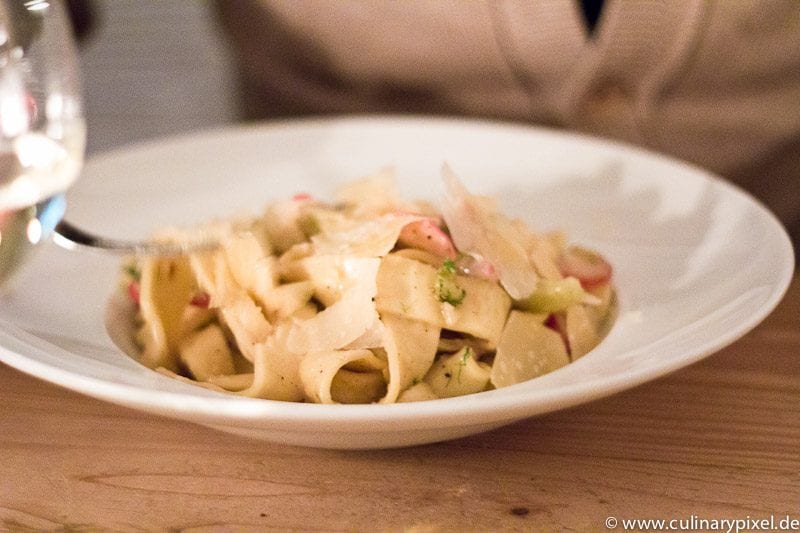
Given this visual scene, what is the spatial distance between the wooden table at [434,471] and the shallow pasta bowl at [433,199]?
4cm

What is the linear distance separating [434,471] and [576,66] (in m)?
0.94

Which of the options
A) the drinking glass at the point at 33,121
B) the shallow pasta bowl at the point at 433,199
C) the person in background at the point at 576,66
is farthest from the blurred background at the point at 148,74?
the drinking glass at the point at 33,121

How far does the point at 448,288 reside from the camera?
888 mm

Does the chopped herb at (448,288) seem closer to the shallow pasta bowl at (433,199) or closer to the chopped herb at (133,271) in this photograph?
the shallow pasta bowl at (433,199)

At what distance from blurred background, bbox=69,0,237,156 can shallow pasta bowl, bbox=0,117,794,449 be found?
1196 millimetres

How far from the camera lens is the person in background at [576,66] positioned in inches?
57.6

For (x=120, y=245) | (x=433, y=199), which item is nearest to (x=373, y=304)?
(x=120, y=245)

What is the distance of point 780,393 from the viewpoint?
0.93 metres

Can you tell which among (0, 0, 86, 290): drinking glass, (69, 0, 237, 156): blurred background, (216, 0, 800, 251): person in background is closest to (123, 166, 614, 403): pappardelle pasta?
(0, 0, 86, 290): drinking glass

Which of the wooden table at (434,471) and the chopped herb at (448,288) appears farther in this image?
the chopped herb at (448,288)

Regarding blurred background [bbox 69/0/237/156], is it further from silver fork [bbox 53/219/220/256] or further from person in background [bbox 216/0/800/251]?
silver fork [bbox 53/219/220/256]

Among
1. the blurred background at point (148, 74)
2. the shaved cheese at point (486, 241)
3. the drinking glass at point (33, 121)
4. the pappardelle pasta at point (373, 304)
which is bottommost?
the blurred background at point (148, 74)

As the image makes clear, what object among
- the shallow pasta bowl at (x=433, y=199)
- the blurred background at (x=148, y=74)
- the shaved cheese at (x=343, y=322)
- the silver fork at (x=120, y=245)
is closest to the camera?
the shallow pasta bowl at (x=433, y=199)

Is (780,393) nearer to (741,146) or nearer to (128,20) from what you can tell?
(741,146)
